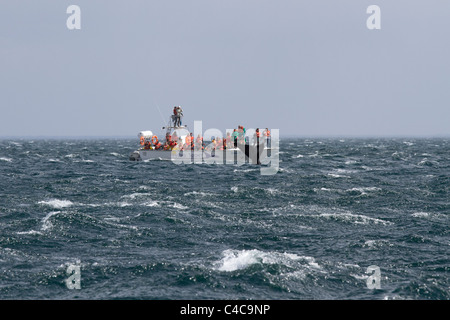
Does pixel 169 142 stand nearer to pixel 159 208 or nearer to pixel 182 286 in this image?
pixel 159 208

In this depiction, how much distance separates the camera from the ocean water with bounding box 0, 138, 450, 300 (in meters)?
15.0

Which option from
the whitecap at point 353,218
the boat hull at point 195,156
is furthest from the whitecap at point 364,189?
the boat hull at point 195,156

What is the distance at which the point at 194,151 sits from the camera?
195 feet

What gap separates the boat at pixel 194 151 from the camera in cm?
5825

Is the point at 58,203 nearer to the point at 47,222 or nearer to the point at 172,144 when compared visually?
the point at 47,222

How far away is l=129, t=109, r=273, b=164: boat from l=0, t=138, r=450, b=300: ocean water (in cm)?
2008

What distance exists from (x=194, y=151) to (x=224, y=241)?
39.3 m

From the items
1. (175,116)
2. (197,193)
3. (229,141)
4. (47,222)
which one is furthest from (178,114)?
(47,222)

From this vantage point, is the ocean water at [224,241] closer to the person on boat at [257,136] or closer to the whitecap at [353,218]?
the whitecap at [353,218]

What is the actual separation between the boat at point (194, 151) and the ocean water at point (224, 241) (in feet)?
65.9

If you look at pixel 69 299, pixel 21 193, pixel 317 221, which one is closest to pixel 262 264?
pixel 69 299

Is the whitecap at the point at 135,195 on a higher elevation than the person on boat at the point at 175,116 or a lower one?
lower

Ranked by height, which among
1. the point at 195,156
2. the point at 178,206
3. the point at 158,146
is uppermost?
the point at 158,146
